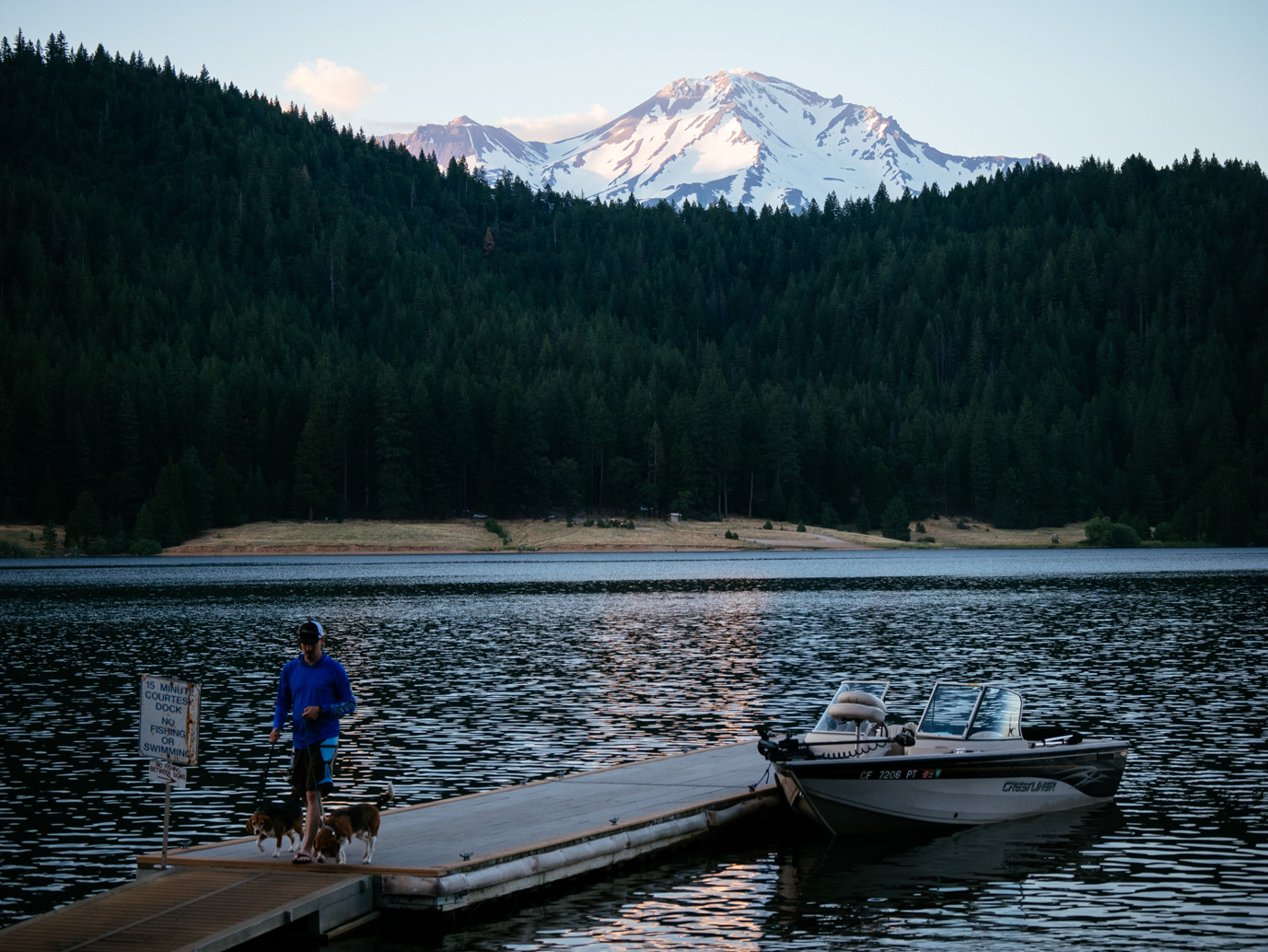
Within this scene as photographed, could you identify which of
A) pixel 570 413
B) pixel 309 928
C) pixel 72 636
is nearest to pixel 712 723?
pixel 309 928

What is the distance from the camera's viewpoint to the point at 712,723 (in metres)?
34.8

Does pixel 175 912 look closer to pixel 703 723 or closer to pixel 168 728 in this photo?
pixel 168 728

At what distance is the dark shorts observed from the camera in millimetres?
18344

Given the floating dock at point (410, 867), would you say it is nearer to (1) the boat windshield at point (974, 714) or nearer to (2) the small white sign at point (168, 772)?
(2) the small white sign at point (168, 772)

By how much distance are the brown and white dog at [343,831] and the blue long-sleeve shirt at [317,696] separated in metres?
1.04

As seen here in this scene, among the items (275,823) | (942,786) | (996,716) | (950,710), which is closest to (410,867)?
(275,823)

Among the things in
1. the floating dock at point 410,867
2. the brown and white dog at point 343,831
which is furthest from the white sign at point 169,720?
the brown and white dog at point 343,831

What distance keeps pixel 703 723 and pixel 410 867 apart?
17844 millimetres

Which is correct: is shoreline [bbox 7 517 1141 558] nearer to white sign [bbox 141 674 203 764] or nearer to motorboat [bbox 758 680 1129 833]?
motorboat [bbox 758 680 1129 833]

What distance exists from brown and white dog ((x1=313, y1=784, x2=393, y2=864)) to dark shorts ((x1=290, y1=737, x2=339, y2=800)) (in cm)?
44

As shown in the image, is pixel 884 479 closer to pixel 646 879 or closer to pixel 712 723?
pixel 712 723

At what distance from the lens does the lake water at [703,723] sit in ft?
61.1

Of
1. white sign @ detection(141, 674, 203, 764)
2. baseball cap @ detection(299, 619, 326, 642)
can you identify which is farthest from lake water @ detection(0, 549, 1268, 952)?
baseball cap @ detection(299, 619, 326, 642)

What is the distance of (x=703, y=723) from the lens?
1377 inches
